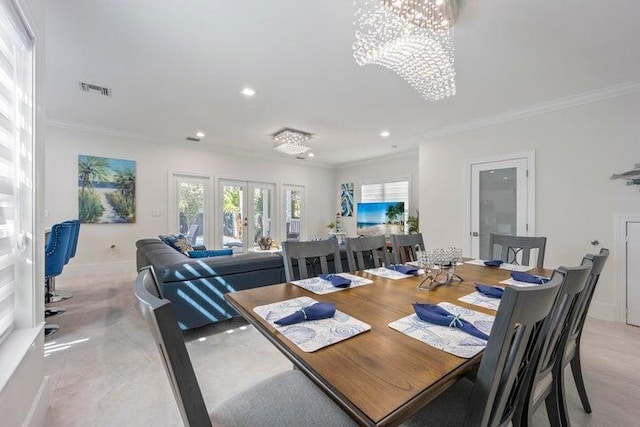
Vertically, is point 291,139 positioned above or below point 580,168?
above

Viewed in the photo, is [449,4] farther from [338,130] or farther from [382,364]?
[338,130]

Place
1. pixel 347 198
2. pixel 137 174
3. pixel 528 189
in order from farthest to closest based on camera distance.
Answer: pixel 347 198 → pixel 137 174 → pixel 528 189

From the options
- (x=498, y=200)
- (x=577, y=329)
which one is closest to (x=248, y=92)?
(x=577, y=329)

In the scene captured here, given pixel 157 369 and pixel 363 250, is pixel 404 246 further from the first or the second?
pixel 157 369

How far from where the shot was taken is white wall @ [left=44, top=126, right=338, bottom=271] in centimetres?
460

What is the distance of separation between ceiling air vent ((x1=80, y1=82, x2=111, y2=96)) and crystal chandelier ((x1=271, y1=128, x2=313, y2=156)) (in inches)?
92.4

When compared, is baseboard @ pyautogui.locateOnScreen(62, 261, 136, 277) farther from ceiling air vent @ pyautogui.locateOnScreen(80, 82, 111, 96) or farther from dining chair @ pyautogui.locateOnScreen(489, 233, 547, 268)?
dining chair @ pyautogui.locateOnScreen(489, 233, 547, 268)

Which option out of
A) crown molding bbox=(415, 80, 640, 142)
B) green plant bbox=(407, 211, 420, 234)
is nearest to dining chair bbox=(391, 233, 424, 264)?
crown molding bbox=(415, 80, 640, 142)

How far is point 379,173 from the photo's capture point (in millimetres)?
7012

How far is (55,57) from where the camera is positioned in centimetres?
259

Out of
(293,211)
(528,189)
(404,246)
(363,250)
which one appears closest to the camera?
(363,250)

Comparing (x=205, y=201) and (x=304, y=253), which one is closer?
(x=304, y=253)

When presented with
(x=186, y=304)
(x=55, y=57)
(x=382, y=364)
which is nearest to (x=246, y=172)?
(x=55, y=57)

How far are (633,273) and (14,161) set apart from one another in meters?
5.25
